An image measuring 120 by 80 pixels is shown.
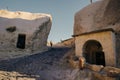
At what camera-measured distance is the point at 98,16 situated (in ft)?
85.1

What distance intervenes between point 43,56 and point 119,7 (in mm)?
13280

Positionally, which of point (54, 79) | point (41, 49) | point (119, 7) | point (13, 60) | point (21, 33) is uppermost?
point (119, 7)

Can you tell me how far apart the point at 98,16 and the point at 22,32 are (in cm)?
1202

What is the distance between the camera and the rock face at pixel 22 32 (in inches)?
822

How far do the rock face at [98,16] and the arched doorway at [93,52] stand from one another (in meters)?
4.35

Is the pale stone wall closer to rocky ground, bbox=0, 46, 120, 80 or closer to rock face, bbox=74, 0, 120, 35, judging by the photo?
rocky ground, bbox=0, 46, 120, 80

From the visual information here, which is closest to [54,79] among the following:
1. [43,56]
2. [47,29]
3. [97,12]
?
[43,56]

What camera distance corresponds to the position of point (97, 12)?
26.5m

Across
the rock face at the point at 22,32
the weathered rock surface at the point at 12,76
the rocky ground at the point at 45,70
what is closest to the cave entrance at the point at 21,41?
the rock face at the point at 22,32

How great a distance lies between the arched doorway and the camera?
18856 millimetres

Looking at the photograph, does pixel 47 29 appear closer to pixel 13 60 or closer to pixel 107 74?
pixel 13 60

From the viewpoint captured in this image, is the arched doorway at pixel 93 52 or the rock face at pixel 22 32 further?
the rock face at pixel 22 32

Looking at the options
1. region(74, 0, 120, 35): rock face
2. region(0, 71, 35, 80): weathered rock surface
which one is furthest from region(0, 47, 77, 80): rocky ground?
region(74, 0, 120, 35): rock face

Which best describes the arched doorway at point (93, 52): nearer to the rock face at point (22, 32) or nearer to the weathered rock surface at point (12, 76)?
the rock face at point (22, 32)
